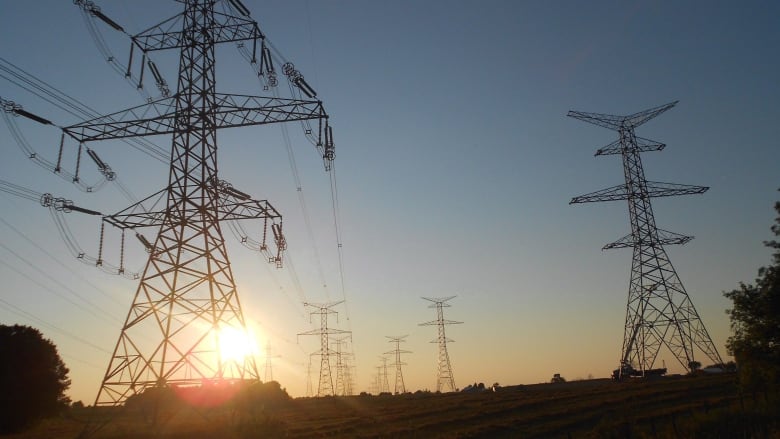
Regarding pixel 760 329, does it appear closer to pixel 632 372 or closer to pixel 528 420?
pixel 528 420

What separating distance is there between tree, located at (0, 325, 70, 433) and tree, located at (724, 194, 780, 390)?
48729mm

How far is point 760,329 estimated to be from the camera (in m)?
32.2

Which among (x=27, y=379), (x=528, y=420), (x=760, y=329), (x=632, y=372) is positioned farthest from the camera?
(x=632, y=372)

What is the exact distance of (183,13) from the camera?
32.5 metres

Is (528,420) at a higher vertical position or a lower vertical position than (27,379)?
lower

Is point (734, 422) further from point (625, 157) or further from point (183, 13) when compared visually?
point (625, 157)

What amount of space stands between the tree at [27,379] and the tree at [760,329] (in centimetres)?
4873

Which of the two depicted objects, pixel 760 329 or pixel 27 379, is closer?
pixel 760 329

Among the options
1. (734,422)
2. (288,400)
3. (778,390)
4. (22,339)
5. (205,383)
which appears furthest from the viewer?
(288,400)

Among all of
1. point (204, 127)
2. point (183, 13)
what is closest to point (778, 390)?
point (204, 127)

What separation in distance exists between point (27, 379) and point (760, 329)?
50.7m

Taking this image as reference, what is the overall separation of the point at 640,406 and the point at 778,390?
933cm

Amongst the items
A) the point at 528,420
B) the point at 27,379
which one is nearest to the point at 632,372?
the point at 528,420

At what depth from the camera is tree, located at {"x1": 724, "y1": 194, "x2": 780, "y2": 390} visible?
31.8m
